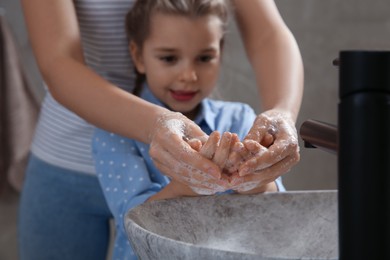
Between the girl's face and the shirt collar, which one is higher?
the girl's face

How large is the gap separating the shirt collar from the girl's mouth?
4 centimetres

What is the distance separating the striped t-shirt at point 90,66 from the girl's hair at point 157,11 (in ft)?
0.09

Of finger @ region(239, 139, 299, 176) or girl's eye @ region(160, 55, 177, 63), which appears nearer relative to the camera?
finger @ region(239, 139, 299, 176)

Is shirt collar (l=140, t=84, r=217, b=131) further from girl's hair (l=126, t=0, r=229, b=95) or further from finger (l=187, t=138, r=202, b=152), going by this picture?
finger (l=187, t=138, r=202, b=152)

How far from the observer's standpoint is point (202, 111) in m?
1.51

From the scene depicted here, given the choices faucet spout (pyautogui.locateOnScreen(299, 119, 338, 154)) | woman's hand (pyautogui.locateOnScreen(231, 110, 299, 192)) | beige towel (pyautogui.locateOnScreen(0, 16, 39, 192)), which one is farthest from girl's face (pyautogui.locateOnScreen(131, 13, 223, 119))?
beige towel (pyautogui.locateOnScreen(0, 16, 39, 192))

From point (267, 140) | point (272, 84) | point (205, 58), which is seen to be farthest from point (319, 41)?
point (267, 140)

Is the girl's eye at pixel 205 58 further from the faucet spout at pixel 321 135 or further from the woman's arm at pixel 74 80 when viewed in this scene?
the faucet spout at pixel 321 135

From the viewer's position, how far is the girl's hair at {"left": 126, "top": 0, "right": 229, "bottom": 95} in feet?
4.90

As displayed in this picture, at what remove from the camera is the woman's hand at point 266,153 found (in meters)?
1.03

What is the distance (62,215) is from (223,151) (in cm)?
67

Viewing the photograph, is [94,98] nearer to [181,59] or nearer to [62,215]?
[181,59]

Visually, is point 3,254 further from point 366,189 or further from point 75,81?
point 366,189

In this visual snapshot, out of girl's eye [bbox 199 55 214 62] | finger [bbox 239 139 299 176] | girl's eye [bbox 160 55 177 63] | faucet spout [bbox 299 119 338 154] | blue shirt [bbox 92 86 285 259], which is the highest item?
faucet spout [bbox 299 119 338 154]
